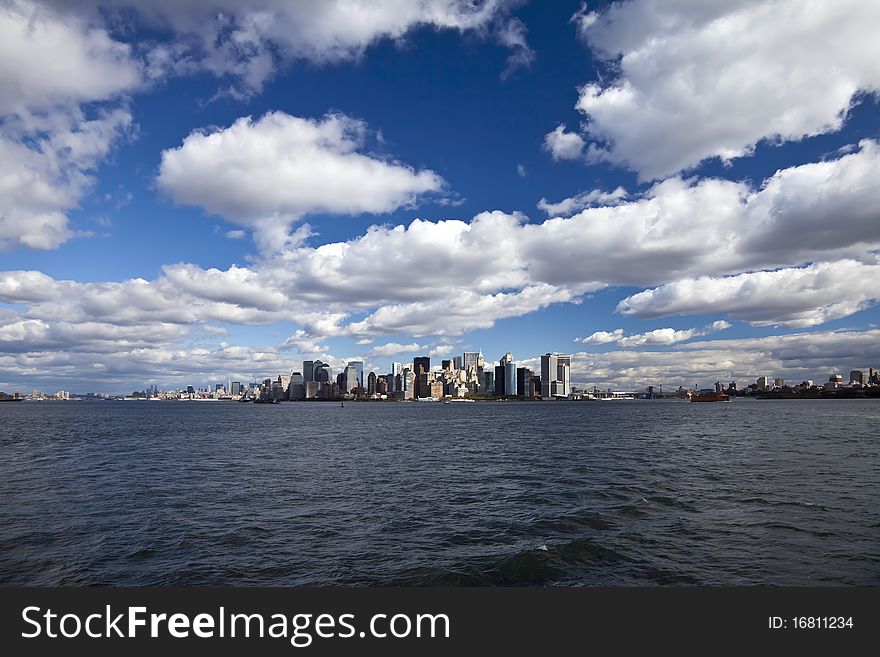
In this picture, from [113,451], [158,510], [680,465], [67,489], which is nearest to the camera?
[158,510]

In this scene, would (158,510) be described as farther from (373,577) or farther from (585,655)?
(585,655)

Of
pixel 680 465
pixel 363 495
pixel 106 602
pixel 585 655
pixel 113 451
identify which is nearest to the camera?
pixel 585 655

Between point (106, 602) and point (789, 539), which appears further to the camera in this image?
point (789, 539)

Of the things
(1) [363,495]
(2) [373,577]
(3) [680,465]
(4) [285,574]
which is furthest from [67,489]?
(3) [680,465]

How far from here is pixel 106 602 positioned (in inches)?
629

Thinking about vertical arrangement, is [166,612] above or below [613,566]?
above

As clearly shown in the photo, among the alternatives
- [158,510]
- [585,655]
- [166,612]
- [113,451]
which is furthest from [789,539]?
[113,451]

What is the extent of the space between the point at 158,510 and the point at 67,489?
595 inches

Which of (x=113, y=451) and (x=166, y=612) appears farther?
(x=113, y=451)

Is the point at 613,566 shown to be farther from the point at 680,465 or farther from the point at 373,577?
the point at 680,465

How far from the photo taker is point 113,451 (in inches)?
2948

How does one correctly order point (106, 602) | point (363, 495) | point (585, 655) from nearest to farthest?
point (585, 655) → point (106, 602) → point (363, 495)

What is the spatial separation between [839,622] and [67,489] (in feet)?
172

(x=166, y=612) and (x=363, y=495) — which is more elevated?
(x=166, y=612)
